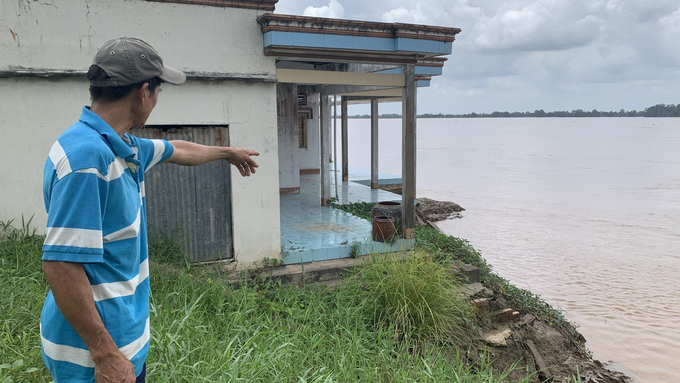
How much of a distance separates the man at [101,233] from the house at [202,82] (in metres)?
4.46

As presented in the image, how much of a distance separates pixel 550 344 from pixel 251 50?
5.62 m

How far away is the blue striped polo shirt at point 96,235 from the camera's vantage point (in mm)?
1519

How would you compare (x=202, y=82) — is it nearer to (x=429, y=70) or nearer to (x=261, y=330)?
(x=261, y=330)

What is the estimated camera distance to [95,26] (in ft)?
18.6

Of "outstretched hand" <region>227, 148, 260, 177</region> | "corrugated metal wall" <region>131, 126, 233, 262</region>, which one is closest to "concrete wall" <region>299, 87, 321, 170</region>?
"corrugated metal wall" <region>131, 126, 233, 262</region>

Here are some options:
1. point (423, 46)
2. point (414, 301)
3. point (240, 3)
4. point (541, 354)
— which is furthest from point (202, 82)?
point (541, 354)

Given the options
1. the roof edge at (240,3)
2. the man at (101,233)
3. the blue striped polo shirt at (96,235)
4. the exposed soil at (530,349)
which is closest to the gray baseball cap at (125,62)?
the man at (101,233)

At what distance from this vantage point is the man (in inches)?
60.1

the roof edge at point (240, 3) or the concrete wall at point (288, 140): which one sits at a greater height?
the roof edge at point (240, 3)

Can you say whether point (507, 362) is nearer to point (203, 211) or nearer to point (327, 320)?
point (327, 320)

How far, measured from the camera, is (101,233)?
158cm

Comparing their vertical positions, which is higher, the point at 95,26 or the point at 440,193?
the point at 95,26

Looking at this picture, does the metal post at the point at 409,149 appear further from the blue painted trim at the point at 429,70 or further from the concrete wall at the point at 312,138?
the concrete wall at the point at 312,138

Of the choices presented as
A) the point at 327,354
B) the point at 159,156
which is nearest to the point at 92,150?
the point at 159,156
